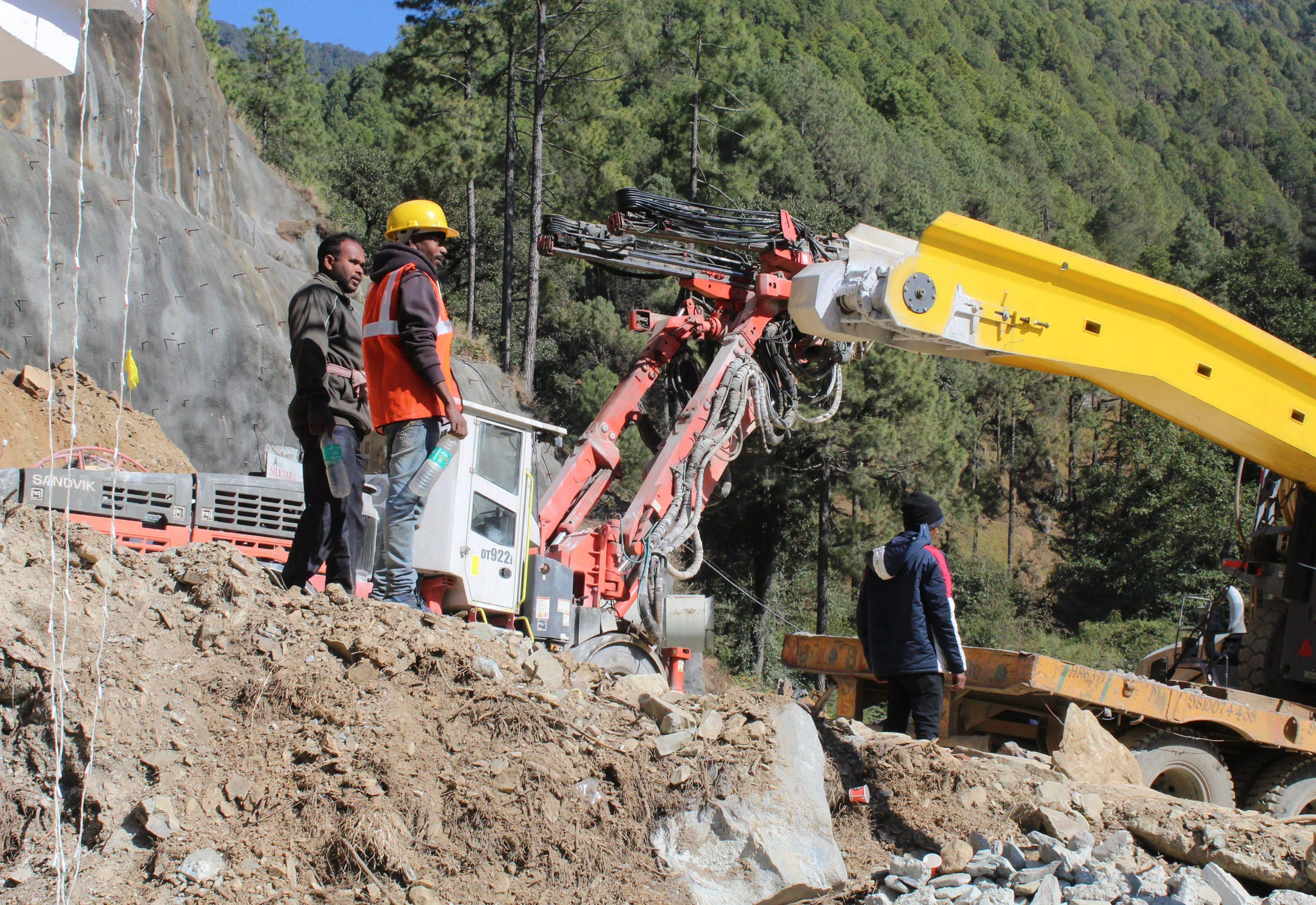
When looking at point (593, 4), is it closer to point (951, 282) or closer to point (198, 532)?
point (198, 532)

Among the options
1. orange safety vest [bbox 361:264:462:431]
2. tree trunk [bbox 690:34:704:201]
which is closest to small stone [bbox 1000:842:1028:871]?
orange safety vest [bbox 361:264:462:431]

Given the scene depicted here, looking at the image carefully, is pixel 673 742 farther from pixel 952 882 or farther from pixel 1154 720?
pixel 1154 720

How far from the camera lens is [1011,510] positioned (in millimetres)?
42312

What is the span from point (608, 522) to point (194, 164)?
12927mm

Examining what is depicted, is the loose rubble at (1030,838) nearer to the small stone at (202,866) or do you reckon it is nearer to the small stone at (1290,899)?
the small stone at (1290,899)

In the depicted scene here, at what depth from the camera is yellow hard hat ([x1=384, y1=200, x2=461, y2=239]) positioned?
6250mm

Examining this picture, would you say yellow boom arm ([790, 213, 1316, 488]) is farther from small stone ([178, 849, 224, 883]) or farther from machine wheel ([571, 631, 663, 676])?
machine wheel ([571, 631, 663, 676])

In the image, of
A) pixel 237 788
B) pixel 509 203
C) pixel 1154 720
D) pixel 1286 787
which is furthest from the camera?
pixel 509 203

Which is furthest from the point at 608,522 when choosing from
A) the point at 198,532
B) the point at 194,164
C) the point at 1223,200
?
the point at 1223,200

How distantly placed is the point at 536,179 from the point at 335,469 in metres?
21.1

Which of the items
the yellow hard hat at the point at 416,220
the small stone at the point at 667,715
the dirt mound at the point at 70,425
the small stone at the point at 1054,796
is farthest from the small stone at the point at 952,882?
the dirt mound at the point at 70,425

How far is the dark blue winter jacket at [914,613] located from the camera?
6070 mm

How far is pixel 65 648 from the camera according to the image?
4711 millimetres

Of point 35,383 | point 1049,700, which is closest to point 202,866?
point 1049,700
